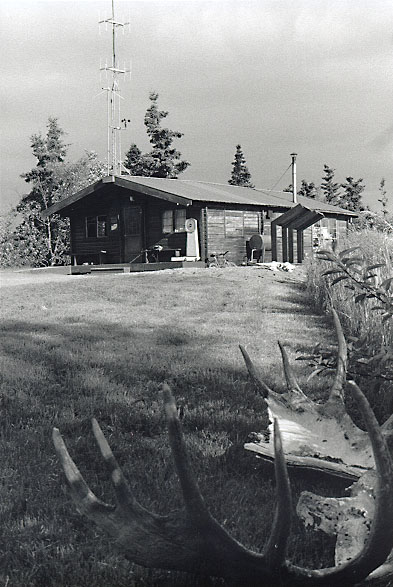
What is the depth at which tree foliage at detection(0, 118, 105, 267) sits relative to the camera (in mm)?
39250

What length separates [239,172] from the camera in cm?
5991

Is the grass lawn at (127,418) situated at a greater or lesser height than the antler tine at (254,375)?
lesser

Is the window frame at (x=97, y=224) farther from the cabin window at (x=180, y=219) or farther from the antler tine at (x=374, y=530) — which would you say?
the antler tine at (x=374, y=530)

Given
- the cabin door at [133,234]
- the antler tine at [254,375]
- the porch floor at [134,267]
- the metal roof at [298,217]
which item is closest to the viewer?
the antler tine at [254,375]

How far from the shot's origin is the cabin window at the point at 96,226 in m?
30.2

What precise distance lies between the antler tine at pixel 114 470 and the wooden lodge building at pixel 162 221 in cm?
2244

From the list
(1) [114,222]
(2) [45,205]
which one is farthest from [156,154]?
(1) [114,222]

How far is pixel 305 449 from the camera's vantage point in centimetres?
335

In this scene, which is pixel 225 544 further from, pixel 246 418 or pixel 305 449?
pixel 246 418

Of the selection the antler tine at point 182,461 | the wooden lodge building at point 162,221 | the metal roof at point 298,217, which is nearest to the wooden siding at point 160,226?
the wooden lodge building at point 162,221

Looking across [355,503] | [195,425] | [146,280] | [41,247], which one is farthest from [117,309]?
[41,247]

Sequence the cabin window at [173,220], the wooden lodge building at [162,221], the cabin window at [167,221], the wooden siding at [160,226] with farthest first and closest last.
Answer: the cabin window at [167,221] → the cabin window at [173,220] → the wooden siding at [160,226] → the wooden lodge building at [162,221]

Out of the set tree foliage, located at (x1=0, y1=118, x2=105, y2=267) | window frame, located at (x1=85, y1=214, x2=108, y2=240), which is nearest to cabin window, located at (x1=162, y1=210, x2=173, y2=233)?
window frame, located at (x1=85, y1=214, x2=108, y2=240)

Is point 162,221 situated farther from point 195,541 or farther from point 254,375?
point 195,541
